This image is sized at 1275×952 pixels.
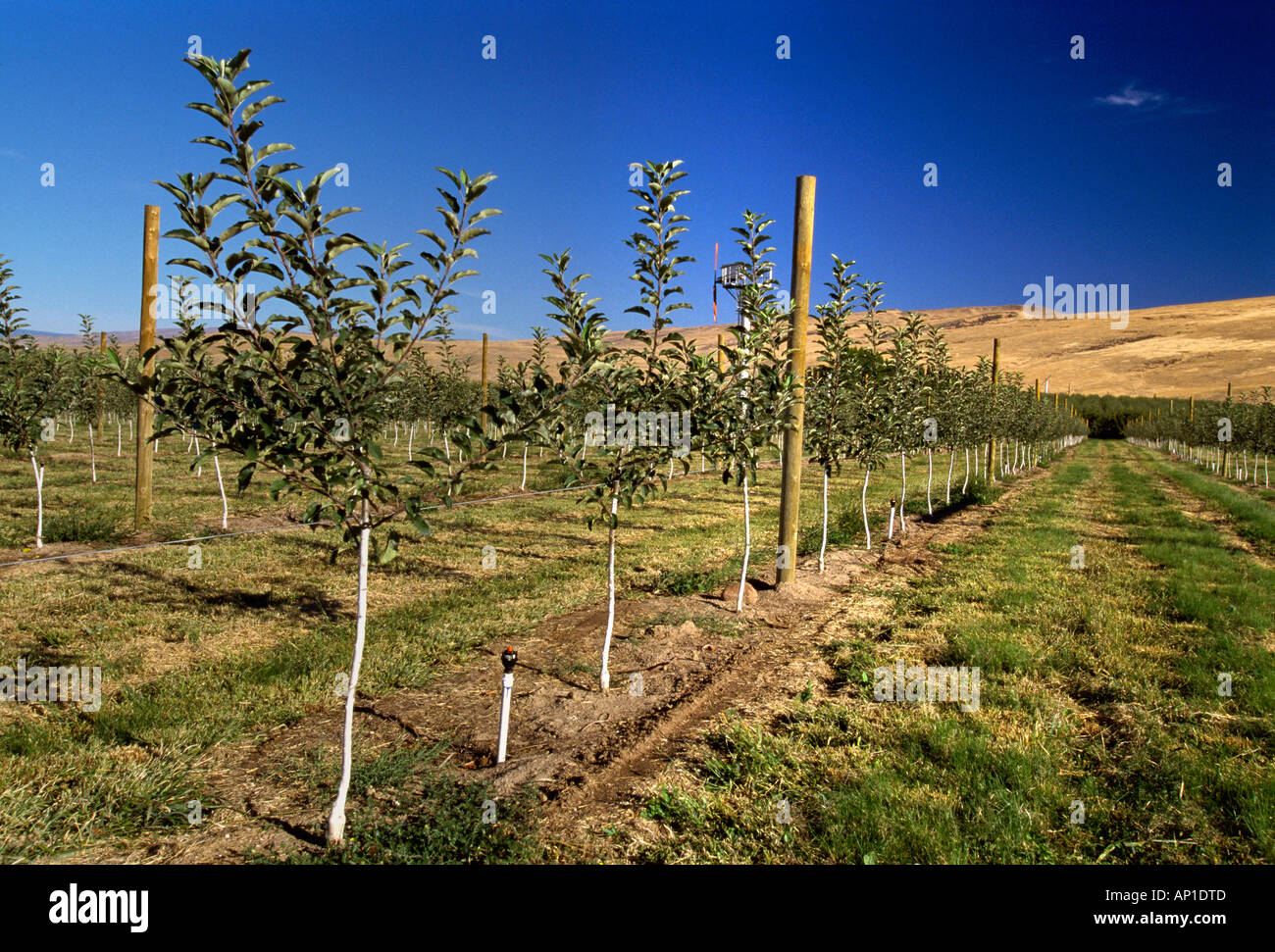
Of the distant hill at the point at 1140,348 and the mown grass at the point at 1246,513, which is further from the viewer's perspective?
the distant hill at the point at 1140,348

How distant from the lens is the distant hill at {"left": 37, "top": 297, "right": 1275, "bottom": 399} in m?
109

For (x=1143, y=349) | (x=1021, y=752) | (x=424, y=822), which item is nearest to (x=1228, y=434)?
(x=1021, y=752)

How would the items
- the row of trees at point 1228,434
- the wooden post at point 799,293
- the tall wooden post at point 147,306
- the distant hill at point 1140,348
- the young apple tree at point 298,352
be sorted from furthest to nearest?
the distant hill at point 1140,348
the row of trees at point 1228,434
the tall wooden post at point 147,306
the wooden post at point 799,293
the young apple tree at point 298,352

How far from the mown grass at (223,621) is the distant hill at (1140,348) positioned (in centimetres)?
7597

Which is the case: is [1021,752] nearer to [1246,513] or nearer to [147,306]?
[147,306]

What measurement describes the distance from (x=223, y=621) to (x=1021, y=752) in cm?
921

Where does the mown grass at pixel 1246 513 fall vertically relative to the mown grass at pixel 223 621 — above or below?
above

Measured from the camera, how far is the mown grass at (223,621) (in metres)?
4.88

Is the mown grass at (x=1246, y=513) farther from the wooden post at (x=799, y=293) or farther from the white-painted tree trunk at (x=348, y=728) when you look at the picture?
the white-painted tree trunk at (x=348, y=728)

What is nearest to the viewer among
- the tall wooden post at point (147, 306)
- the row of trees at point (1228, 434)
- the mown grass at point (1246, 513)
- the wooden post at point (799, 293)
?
the wooden post at point (799, 293)

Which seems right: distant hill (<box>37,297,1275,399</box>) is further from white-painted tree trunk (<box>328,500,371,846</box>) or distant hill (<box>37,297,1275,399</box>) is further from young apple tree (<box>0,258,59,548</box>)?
white-painted tree trunk (<box>328,500,371,846</box>)


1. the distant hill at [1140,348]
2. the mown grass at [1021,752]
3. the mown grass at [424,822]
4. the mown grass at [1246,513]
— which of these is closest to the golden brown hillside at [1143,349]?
the distant hill at [1140,348]

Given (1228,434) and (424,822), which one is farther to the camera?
(1228,434)

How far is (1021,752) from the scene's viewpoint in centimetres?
533
